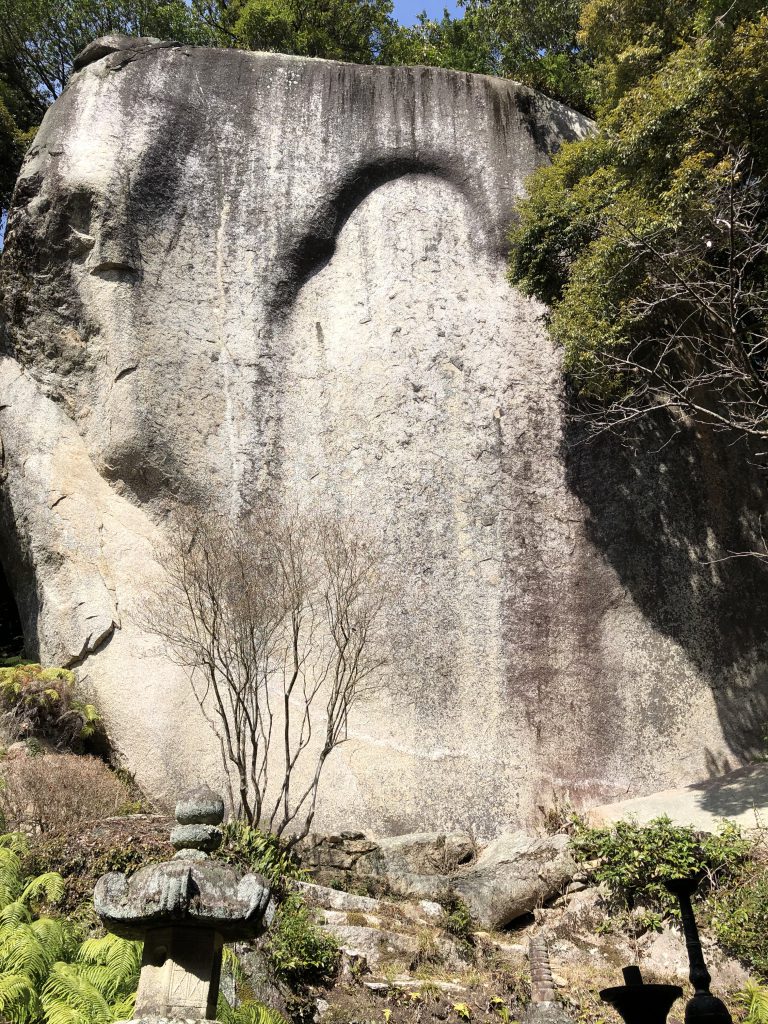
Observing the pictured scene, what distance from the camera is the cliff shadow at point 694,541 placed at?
41.5 feet

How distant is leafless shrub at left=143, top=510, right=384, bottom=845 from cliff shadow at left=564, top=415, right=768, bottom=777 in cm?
366

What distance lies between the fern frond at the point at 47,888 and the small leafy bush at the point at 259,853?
1490 mm

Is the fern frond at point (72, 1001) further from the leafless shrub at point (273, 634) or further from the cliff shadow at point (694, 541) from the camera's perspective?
the cliff shadow at point (694, 541)

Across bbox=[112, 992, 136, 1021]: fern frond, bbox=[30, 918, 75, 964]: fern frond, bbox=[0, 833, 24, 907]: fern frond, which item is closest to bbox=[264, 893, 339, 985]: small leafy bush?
bbox=[30, 918, 75, 964]: fern frond

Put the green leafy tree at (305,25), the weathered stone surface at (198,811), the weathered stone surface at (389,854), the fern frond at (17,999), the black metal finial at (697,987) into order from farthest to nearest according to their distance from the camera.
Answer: the green leafy tree at (305,25), the weathered stone surface at (389,854), the fern frond at (17,999), the weathered stone surface at (198,811), the black metal finial at (697,987)

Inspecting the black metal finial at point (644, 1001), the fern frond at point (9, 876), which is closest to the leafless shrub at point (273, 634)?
the fern frond at point (9, 876)

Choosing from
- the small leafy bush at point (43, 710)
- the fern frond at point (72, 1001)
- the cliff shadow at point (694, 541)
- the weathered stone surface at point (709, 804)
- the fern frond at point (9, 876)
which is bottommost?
the fern frond at point (72, 1001)

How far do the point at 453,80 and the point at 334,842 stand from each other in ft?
42.4

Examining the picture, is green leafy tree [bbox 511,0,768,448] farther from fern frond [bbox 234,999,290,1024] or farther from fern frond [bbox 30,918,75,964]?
fern frond [bbox 30,918,75,964]

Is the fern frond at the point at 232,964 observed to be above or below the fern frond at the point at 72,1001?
below

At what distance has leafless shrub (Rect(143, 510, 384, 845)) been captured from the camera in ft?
36.2

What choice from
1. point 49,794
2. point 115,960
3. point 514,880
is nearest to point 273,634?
point 49,794

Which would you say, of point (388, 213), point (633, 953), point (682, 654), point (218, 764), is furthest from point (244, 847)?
point (388, 213)

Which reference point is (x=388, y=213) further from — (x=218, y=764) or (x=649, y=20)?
(x=218, y=764)
